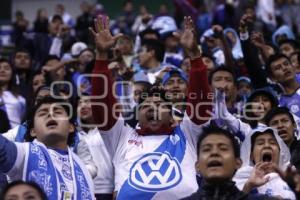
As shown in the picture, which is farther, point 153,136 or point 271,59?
point 271,59

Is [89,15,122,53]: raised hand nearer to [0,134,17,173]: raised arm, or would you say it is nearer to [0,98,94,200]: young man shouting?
[0,98,94,200]: young man shouting

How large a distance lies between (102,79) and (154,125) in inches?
26.5

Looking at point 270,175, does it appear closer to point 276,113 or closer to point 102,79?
point 102,79

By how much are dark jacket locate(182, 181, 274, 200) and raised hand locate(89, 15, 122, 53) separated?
6.05 feet

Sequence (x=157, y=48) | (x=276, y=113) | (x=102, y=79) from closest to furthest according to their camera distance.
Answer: (x=102, y=79), (x=276, y=113), (x=157, y=48)

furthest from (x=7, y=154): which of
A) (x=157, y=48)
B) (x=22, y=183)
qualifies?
(x=157, y=48)

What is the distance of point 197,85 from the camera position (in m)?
7.07

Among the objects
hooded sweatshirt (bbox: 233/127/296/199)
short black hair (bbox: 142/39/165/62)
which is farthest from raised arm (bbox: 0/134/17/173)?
short black hair (bbox: 142/39/165/62)

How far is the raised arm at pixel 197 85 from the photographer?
706 centimetres

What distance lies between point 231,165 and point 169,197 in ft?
4.27

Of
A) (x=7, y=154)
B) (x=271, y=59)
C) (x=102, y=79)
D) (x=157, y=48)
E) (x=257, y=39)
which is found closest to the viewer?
(x=7, y=154)

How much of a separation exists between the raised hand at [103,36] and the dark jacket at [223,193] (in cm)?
184

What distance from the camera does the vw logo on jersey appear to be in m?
6.97

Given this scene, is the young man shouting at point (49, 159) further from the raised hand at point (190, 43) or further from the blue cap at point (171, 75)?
the blue cap at point (171, 75)
